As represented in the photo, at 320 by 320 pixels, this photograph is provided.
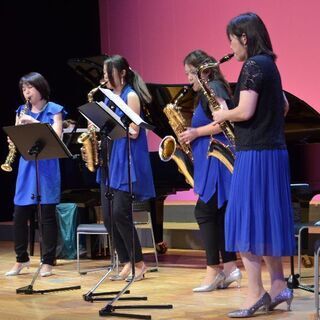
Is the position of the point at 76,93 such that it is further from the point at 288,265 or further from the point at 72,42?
the point at 288,265

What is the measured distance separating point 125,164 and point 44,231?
3.91 feet

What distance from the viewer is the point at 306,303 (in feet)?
15.6

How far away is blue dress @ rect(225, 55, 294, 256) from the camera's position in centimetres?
418

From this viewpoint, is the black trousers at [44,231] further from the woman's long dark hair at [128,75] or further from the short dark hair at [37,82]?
the woman's long dark hair at [128,75]

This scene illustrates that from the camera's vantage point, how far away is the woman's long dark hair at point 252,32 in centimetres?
421

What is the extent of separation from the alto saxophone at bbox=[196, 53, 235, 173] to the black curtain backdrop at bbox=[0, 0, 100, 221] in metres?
5.42

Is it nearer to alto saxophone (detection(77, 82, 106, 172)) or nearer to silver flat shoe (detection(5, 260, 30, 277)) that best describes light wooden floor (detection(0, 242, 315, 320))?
silver flat shoe (detection(5, 260, 30, 277))

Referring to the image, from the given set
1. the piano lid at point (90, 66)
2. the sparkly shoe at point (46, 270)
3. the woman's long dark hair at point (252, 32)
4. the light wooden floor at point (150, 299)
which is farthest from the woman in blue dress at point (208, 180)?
the piano lid at point (90, 66)

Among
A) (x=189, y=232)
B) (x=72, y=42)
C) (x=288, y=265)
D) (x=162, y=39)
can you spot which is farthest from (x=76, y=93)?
(x=288, y=265)

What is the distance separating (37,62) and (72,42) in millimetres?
674

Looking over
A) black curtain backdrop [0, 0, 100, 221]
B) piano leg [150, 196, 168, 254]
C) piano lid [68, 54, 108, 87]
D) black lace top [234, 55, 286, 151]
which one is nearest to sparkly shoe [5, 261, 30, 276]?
piano leg [150, 196, 168, 254]

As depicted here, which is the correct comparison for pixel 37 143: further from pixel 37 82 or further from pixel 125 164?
pixel 37 82

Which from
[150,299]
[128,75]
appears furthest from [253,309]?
[128,75]

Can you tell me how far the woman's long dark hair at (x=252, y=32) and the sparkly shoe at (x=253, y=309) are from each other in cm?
138
